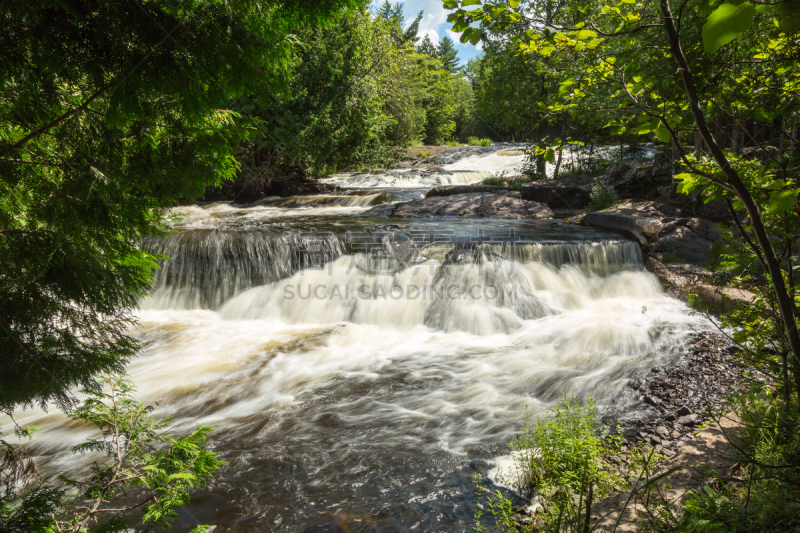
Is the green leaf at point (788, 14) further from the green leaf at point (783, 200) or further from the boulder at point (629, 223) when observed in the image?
the boulder at point (629, 223)

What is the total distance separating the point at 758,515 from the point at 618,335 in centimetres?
471

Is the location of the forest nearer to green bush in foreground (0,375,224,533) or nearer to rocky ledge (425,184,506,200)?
green bush in foreground (0,375,224,533)

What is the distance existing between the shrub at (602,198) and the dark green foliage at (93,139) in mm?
13083

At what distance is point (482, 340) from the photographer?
283 inches

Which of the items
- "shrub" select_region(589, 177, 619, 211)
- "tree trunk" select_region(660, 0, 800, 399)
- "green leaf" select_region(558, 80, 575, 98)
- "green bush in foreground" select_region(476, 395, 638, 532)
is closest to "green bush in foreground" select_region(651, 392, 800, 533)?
"green bush in foreground" select_region(476, 395, 638, 532)

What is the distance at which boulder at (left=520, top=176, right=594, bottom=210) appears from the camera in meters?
14.8

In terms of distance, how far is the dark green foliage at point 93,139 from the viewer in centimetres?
211

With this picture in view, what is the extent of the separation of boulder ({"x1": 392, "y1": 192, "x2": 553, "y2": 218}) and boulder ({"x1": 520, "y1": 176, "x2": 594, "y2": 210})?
31.6 inches

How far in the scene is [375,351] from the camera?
22.2 ft

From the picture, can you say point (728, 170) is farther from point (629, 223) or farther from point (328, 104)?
point (328, 104)

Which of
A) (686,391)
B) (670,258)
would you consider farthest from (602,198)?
(686,391)

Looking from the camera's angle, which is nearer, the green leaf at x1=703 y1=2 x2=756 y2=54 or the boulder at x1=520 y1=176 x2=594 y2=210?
the green leaf at x1=703 y1=2 x2=756 y2=54

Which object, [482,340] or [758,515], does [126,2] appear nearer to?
[758,515]

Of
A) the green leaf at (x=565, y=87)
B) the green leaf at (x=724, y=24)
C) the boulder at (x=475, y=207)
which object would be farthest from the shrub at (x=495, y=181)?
the green leaf at (x=724, y=24)
